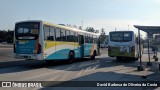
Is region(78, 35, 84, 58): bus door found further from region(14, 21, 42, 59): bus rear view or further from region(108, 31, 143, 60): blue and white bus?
region(14, 21, 42, 59): bus rear view

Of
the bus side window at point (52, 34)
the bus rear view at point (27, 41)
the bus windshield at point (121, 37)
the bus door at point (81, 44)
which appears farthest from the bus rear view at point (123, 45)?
the bus rear view at point (27, 41)

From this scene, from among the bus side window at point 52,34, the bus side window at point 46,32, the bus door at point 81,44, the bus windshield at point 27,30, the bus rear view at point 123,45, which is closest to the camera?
the bus windshield at point 27,30

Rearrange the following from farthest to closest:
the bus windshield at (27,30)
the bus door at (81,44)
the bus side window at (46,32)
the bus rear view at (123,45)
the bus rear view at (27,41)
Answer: the bus rear view at (123,45) → the bus door at (81,44) → the bus side window at (46,32) → the bus windshield at (27,30) → the bus rear view at (27,41)

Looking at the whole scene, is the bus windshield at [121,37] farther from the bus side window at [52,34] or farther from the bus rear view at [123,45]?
the bus side window at [52,34]

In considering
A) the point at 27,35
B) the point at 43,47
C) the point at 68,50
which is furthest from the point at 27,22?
the point at 68,50

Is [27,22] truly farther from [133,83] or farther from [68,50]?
[133,83]

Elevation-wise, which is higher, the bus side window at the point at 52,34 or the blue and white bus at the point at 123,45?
the bus side window at the point at 52,34

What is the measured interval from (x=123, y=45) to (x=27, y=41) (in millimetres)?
11044

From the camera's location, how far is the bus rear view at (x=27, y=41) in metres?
17.7

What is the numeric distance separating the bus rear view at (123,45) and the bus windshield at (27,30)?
10.6m

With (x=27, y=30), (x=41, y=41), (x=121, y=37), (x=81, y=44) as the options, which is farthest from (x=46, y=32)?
(x=121, y=37)

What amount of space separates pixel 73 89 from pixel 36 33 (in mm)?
7983

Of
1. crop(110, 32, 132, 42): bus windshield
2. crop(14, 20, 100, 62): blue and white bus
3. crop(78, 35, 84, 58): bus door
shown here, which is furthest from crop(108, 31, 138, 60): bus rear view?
crop(14, 20, 100, 62): blue and white bus

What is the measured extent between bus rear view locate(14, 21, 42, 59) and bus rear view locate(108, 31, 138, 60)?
1061cm
